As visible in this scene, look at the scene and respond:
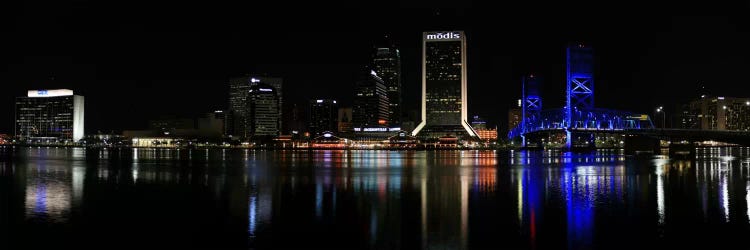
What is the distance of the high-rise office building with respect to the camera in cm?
19538

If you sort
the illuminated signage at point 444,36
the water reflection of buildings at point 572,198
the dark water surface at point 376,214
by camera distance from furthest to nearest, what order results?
the illuminated signage at point 444,36 → the water reflection of buildings at point 572,198 → the dark water surface at point 376,214

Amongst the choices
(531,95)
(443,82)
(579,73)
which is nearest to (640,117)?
(579,73)

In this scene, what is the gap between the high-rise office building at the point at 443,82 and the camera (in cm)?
19538

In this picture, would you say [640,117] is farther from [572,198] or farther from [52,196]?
[52,196]

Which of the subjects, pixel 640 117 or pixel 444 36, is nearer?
pixel 640 117

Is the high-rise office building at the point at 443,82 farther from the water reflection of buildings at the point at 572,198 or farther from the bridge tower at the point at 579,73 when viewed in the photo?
the water reflection of buildings at the point at 572,198

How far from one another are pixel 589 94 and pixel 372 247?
99461mm

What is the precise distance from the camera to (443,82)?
198m

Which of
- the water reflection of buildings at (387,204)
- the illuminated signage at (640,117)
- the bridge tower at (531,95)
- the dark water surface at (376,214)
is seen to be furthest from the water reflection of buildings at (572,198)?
the bridge tower at (531,95)

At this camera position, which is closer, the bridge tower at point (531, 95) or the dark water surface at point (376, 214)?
the dark water surface at point (376, 214)

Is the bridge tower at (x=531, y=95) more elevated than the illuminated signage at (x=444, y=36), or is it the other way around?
the illuminated signage at (x=444, y=36)

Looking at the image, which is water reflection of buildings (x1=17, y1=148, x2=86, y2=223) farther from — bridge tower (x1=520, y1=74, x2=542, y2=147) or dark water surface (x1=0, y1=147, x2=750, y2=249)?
bridge tower (x1=520, y1=74, x2=542, y2=147)

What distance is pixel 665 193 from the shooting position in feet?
89.0

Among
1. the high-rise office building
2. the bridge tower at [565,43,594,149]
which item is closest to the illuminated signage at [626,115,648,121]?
the bridge tower at [565,43,594,149]
